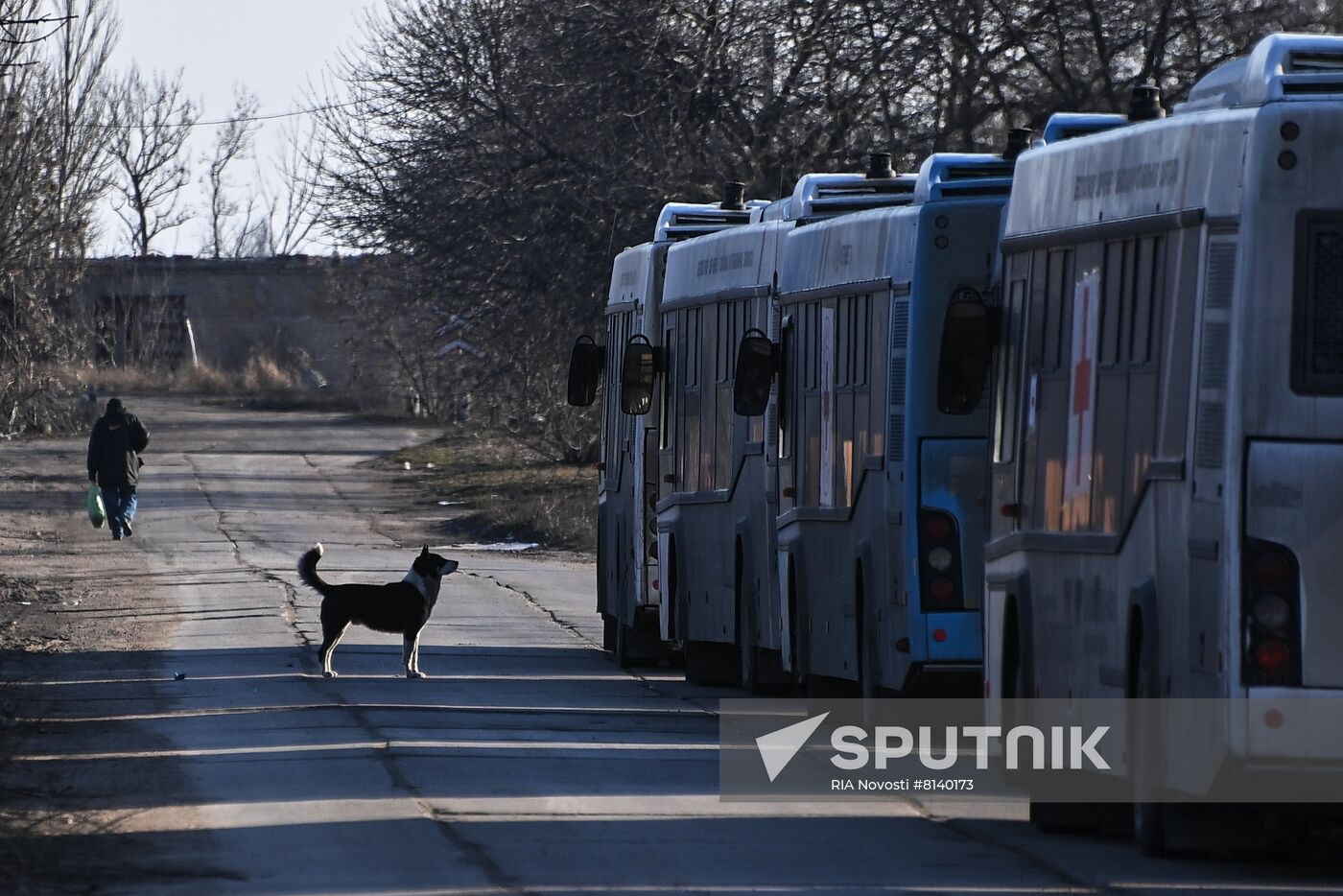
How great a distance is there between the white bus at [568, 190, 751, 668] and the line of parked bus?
120 millimetres

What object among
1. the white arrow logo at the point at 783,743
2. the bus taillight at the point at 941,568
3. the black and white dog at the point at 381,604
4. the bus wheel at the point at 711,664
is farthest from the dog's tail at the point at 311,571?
the bus taillight at the point at 941,568

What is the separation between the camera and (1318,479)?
804 cm

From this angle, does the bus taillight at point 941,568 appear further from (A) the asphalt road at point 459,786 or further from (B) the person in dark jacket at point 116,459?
(B) the person in dark jacket at point 116,459

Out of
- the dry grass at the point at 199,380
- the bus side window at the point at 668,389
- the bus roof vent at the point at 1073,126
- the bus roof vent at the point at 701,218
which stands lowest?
the dry grass at the point at 199,380

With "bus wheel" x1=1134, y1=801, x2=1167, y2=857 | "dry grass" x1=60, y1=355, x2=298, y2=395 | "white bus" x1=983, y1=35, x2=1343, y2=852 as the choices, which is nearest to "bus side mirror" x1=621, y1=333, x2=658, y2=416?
"white bus" x1=983, y1=35, x2=1343, y2=852

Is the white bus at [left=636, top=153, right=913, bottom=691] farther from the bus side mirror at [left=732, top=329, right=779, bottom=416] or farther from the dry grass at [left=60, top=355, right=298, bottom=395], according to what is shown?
the dry grass at [left=60, top=355, right=298, bottom=395]

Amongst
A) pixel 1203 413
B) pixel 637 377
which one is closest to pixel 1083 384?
pixel 1203 413

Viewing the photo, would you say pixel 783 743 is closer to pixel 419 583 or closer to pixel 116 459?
pixel 419 583

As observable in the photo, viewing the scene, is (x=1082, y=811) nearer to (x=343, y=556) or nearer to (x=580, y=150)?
(x=343, y=556)

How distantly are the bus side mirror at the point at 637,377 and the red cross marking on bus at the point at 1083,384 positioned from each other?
863cm

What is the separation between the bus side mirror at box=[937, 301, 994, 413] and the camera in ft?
36.5

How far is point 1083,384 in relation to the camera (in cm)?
991

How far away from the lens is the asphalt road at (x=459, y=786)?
29.3 feet

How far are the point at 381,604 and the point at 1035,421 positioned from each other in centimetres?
793
